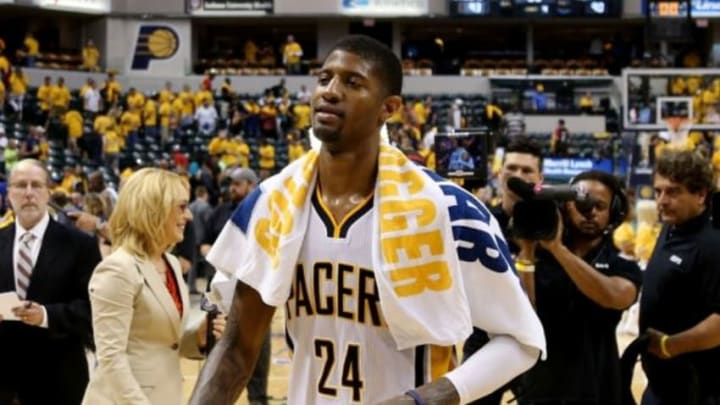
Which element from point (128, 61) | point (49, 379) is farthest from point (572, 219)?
point (128, 61)

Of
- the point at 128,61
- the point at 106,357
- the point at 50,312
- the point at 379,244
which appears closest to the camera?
the point at 379,244

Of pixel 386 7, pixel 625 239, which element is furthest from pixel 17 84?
pixel 625 239

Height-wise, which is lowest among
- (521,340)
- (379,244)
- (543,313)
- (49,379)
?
(49,379)

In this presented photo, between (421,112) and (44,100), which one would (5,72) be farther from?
(421,112)

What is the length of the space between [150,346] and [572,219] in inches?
63.4

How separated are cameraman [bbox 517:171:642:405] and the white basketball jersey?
179 cm

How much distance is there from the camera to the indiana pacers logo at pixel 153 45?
34156 millimetres

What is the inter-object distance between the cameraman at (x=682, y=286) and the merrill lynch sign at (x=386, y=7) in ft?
99.5

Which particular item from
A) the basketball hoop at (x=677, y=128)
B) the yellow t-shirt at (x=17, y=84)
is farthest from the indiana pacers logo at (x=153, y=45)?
the basketball hoop at (x=677, y=128)

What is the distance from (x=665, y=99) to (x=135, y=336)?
73.9ft

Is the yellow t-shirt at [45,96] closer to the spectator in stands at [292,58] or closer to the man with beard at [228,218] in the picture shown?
the spectator in stands at [292,58]

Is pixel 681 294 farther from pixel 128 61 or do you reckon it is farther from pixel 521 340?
pixel 128 61

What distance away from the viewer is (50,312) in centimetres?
521

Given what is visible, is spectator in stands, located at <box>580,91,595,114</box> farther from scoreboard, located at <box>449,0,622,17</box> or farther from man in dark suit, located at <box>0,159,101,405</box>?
man in dark suit, located at <box>0,159,101,405</box>
